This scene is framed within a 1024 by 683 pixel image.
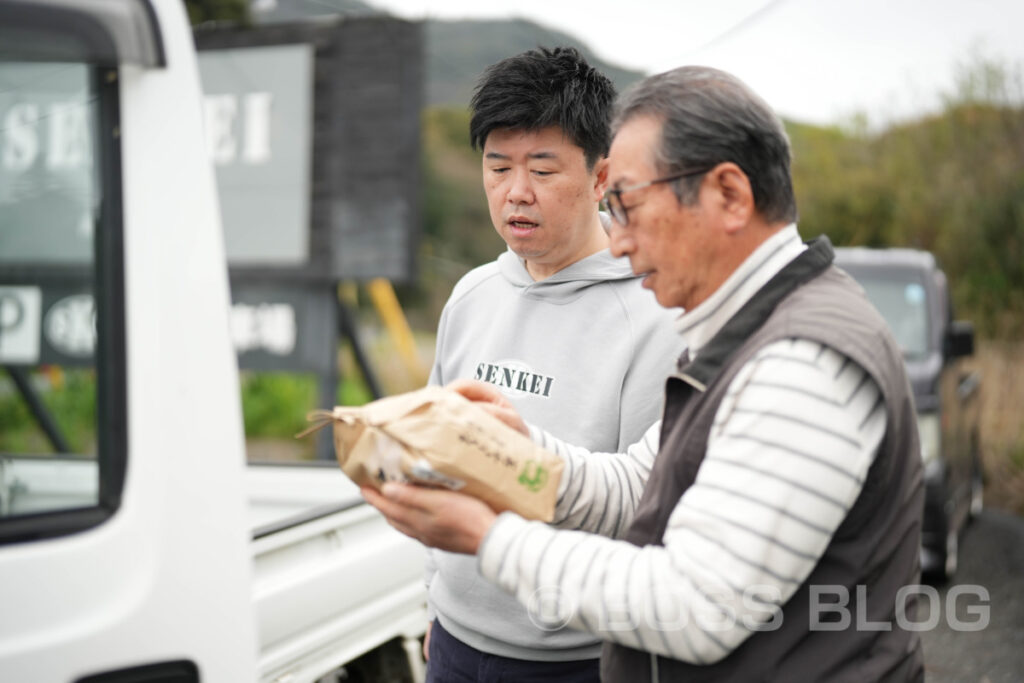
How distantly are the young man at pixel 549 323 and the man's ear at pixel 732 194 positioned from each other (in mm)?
587

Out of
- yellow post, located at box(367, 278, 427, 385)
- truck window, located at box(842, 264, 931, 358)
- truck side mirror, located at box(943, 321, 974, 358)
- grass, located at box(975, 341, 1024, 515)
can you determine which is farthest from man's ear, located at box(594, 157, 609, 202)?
yellow post, located at box(367, 278, 427, 385)

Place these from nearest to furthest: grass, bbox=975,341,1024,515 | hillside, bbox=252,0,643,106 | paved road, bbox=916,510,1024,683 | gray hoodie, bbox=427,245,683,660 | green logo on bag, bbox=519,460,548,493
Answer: green logo on bag, bbox=519,460,548,493
gray hoodie, bbox=427,245,683,660
paved road, bbox=916,510,1024,683
grass, bbox=975,341,1024,515
hillside, bbox=252,0,643,106

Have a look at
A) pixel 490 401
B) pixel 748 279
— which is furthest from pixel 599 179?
pixel 748 279

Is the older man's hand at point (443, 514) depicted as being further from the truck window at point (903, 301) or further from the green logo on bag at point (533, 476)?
the truck window at point (903, 301)

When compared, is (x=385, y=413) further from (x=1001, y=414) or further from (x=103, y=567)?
(x=1001, y=414)

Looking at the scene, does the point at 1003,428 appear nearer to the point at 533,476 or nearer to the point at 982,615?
the point at 982,615

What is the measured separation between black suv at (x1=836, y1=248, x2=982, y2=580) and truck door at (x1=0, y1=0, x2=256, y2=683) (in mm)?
5043

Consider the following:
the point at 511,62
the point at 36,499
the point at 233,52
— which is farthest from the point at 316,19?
the point at 36,499

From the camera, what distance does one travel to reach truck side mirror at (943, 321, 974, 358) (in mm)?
6379

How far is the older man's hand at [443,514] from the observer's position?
4.66 feet

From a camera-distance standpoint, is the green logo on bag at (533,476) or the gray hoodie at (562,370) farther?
the gray hoodie at (562,370)

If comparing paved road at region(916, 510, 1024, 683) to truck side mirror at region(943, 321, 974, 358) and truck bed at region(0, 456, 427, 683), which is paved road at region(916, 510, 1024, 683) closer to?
truck side mirror at region(943, 321, 974, 358)

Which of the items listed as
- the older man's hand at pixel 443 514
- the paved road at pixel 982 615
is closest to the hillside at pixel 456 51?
the paved road at pixel 982 615

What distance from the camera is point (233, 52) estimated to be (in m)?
8.14
